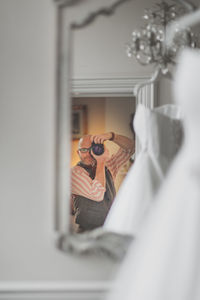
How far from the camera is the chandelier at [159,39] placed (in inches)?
50.3

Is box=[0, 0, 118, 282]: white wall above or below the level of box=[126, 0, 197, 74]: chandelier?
below

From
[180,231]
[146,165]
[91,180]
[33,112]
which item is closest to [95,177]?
[91,180]

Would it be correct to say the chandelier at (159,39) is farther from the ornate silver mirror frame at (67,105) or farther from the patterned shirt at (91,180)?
the patterned shirt at (91,180)

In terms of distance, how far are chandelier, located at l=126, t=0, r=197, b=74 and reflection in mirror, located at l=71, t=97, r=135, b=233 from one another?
14cm

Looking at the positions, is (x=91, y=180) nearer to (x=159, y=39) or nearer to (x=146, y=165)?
(x=146, y=165)

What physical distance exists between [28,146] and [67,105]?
0.18m

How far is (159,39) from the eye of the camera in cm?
129

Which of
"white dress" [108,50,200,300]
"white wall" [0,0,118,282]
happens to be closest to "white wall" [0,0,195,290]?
"white wall" [0,0,118,282]

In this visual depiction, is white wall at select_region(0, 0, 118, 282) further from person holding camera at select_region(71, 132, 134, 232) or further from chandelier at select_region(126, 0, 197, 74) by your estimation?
chandelier at select_region(126, 0, 197, 74)

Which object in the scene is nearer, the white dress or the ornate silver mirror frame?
the white dress

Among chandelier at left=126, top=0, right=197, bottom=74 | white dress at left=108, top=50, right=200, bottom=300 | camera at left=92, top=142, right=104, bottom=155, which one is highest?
chandelier at left=126, top=0, right=197, bottom=74

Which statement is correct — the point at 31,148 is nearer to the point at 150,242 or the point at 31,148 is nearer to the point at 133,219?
the point at 133,219

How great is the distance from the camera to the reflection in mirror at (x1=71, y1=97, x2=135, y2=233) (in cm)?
128

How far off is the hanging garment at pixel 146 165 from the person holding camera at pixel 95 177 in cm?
3
